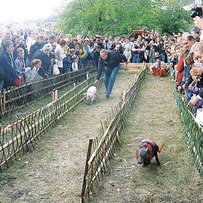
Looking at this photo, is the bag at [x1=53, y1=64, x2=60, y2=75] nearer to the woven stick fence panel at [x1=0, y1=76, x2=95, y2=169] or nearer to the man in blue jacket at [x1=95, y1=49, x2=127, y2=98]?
the man in blue jacket at [x1=95, y1=49, x2=127, y2=98]

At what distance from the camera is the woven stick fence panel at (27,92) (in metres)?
9.56

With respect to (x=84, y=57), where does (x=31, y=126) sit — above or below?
below

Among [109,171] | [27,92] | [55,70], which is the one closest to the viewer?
[109,171]

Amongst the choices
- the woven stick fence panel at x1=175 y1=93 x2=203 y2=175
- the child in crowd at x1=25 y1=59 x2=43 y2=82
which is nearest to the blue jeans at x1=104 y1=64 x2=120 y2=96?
the child in crowd at x1=25 y1=59 x2=43 y2=82

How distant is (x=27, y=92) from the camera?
10844 mm

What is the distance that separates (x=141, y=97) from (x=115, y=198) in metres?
8.31

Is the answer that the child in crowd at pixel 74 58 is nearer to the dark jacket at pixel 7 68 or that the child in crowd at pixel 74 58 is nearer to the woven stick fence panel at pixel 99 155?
the dark jacket at pixel 7 68

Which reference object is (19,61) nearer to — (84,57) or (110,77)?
(110,77)

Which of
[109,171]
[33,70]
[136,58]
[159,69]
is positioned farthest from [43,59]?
[136,58]

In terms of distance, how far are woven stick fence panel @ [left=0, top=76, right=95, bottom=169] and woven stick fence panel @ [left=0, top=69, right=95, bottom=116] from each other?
2.82ft

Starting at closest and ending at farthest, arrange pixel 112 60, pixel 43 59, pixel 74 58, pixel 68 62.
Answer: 1. pixel 43 59
2. pixel 112 60
3. pixel 68 62
4. pixel 74 58

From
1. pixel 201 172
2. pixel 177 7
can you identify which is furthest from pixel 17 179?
pixel 177 7

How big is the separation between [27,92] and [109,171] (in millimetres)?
5132

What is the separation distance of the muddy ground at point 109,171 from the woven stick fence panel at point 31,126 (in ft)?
0.60
